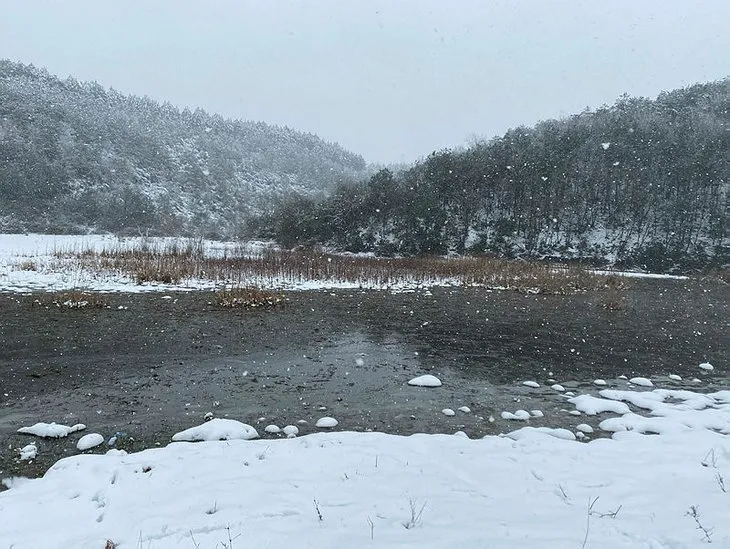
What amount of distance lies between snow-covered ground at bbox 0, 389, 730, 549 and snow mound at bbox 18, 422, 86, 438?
3.50 feet

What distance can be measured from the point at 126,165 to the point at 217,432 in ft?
274

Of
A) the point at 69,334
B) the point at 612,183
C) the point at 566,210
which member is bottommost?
the point at 69,334

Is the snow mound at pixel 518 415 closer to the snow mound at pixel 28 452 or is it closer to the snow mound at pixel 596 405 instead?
the snow mound at pixel 596 405

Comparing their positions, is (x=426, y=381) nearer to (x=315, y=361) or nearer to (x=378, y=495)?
(x=315, y=361)

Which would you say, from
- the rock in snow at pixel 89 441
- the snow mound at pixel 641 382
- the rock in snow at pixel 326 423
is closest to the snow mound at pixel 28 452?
the rock in snow at pixel 89 441

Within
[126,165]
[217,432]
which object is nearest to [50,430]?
[217,432]

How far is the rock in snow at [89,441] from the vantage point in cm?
492

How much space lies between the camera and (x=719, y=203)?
1596 inches

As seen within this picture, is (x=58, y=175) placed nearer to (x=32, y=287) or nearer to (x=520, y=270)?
(x=32, y=287)

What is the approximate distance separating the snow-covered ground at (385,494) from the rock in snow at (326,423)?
0.51 meters

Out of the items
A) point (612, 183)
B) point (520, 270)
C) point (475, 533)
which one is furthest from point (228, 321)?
point (612, 183)

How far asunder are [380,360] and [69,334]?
701cm

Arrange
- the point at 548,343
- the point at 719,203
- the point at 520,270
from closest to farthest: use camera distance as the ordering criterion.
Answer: the point at 548,343, the point at 520,270, the point at 719,203

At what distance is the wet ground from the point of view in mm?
5977
